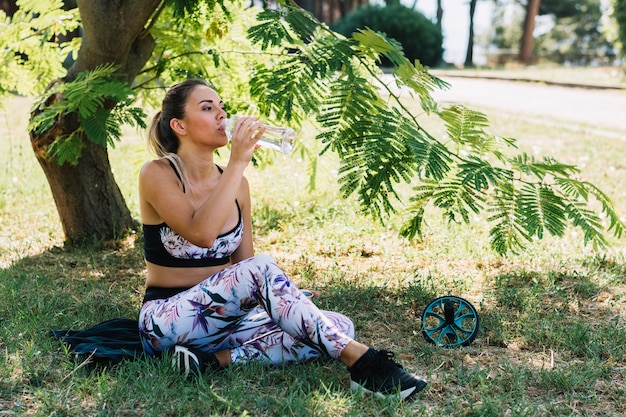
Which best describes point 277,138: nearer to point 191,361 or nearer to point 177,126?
point 177,126

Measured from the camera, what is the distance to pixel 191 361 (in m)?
3.54

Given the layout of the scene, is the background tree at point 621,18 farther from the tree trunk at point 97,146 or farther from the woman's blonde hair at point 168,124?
the woman's blonde hair at point 168,124

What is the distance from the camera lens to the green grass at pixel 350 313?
333 cm

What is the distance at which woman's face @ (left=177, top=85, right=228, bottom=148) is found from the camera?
153 inches

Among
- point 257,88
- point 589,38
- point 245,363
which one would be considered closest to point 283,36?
point 257,88

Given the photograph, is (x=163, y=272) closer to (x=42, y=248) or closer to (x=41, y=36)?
(x=42, y=248)

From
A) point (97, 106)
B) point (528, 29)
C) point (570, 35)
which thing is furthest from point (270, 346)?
point (570, 35)

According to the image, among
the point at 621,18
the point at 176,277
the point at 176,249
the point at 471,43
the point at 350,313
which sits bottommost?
the point at 350,313

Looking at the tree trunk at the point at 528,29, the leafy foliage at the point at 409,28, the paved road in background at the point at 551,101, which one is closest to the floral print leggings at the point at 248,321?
the paved road in background at the point at 551,101

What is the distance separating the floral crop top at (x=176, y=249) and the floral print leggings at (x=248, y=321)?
21 cm

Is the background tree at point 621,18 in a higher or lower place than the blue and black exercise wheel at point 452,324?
higher

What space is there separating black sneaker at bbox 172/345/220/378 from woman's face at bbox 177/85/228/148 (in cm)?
101

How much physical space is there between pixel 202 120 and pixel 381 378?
4.93 ft

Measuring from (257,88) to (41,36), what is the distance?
81.0 inches
